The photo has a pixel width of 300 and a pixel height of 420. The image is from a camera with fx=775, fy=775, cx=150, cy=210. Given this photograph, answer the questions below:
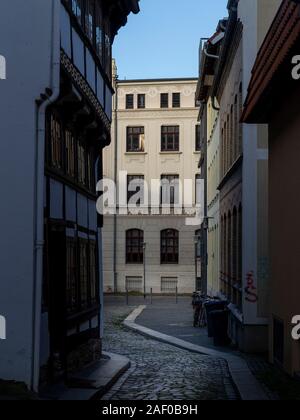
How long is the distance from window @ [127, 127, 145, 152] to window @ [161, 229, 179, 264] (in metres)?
5.83

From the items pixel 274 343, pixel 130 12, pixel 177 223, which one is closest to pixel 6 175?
pixel 274 343

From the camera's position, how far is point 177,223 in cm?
5038

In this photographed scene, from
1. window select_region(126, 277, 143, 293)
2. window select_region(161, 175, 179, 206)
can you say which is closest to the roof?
window select_region(161, 175, 179, 206)

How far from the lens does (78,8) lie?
1389 centimetres

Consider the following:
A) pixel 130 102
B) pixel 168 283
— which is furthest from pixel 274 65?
pixel 130 102

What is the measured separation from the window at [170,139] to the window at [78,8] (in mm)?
37169

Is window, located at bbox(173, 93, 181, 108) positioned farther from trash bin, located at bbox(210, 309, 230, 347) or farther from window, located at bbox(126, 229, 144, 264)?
trash bin, located at bbox(210, 309, 230, 347)

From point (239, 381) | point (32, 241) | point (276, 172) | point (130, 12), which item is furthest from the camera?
point (130, 12)

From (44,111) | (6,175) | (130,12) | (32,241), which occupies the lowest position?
(32,241)

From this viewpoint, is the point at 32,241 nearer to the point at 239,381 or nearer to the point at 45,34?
the point at 45,34

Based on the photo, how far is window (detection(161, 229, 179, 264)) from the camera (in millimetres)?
50531

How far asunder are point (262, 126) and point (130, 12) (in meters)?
4.28

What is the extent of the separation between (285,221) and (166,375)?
11.8ft

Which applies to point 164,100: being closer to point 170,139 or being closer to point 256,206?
point 170,139
